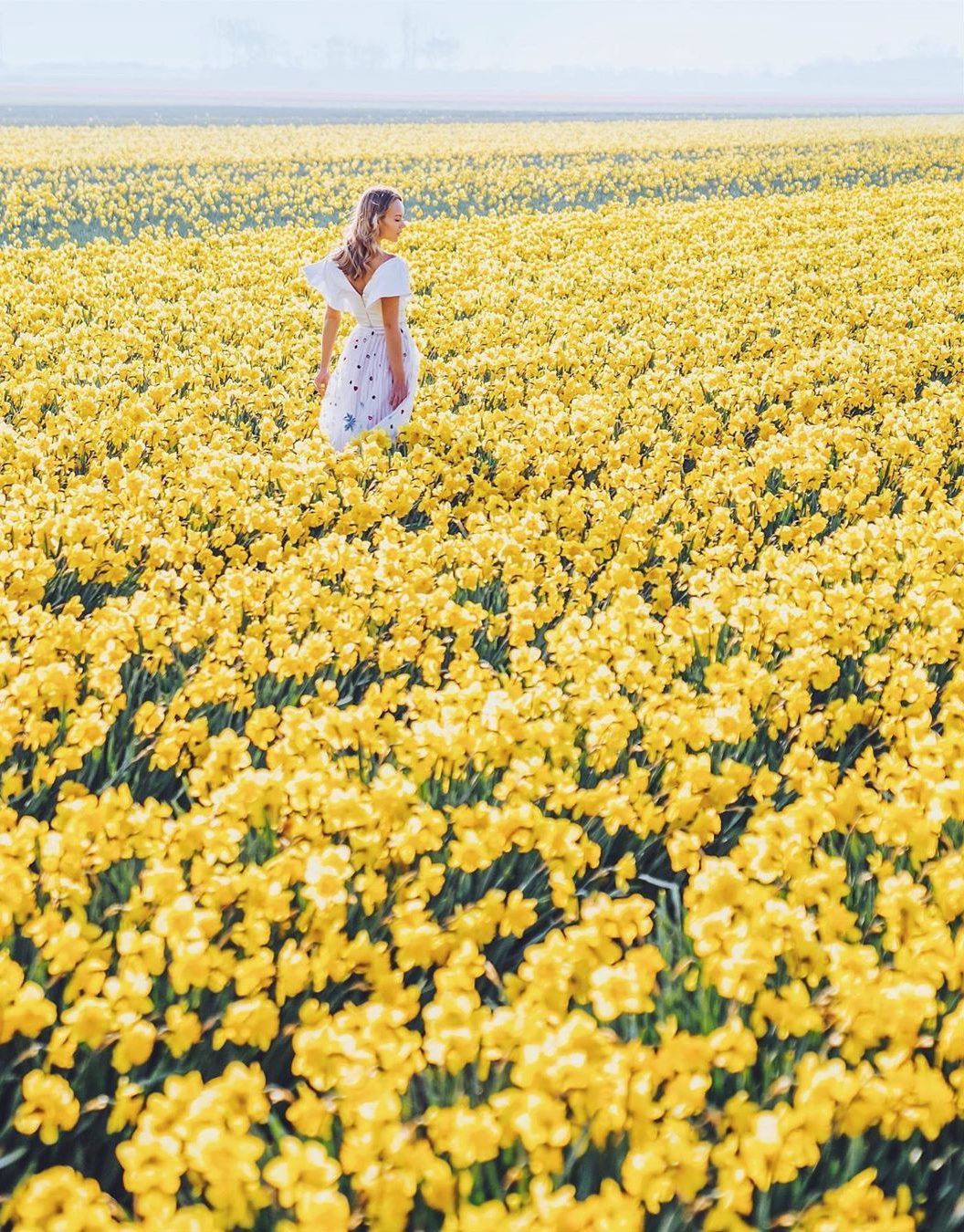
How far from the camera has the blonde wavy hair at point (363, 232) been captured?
6.77 metres

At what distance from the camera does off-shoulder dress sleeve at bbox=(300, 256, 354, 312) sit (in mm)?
7172

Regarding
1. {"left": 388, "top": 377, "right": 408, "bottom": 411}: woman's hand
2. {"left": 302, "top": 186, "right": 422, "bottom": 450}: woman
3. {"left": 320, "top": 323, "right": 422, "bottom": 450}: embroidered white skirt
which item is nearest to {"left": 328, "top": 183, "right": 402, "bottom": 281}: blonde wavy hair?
{"left": 302, "top": 186, "right": 422, "bottom": 450}: woman

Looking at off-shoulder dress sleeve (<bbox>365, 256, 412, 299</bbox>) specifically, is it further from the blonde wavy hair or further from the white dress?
the blonde wavy hair

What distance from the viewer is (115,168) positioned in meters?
30.1

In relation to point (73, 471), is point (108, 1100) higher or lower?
lower

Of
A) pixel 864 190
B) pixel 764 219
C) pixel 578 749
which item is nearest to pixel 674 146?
pixel 864 190

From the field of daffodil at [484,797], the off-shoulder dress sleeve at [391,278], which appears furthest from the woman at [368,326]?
the field of daffodil at [484,797]

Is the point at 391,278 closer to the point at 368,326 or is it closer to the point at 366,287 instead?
the point at 366,287

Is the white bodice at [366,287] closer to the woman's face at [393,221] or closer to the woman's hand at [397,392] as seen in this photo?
the woman's face at [393,221]

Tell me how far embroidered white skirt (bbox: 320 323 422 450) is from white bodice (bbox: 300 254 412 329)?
13 centimetres

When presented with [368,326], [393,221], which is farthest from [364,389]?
[393,221]

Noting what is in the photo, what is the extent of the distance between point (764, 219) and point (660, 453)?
16.4 meters

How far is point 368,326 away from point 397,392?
58 cm

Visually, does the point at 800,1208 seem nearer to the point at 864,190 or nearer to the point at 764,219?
the point at 764,219
